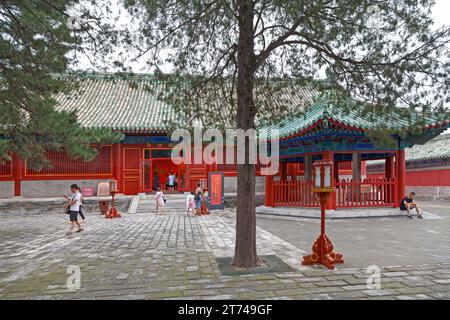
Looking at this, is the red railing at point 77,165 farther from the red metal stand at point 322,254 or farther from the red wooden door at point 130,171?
the red metal stand at point 322,254

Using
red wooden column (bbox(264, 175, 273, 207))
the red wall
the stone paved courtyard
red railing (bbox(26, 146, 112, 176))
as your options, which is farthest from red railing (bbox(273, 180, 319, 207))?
the red wall

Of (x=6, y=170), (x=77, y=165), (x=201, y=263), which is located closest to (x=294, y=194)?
(x=201, y=263)

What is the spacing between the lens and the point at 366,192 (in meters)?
11.6

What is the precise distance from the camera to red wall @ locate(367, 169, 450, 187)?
20297 mm

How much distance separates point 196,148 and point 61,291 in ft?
44.0

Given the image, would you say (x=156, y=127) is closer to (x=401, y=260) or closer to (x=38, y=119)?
(x=38, y=119)

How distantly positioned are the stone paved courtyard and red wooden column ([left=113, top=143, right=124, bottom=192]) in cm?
655

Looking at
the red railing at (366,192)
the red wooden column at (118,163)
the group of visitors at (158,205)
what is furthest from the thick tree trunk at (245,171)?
the red wooden column at (118,163)

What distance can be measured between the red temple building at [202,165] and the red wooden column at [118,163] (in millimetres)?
50

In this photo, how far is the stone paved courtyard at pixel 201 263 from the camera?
4223 millimetres

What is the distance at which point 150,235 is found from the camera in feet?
28.6

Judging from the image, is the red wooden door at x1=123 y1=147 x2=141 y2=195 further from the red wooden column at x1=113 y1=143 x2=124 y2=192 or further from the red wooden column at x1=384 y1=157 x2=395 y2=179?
the red wooden column at x1=384 y1=157 x2=395 y2=179

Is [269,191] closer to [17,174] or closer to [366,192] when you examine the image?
[366,192]
